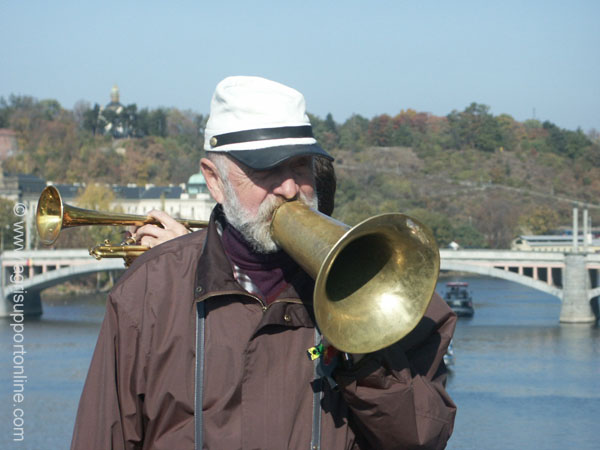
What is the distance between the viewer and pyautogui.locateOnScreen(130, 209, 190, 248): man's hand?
2.64m

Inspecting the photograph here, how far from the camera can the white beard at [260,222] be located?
1.91 m

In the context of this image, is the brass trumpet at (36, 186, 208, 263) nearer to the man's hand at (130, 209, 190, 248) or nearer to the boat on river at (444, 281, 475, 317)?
the man's hand at (130, 209, 190, 248)

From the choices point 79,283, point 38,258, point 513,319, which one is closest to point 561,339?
point 513,319

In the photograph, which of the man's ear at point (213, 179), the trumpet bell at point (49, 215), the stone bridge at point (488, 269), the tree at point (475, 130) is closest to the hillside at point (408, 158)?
the tree at point (475, 130)

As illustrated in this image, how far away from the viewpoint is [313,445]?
1859mm

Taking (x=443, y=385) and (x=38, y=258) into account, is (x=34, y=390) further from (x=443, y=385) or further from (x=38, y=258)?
(x=443, y=385)

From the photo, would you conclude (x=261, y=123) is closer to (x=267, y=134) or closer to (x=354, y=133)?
(x=267, y=134)

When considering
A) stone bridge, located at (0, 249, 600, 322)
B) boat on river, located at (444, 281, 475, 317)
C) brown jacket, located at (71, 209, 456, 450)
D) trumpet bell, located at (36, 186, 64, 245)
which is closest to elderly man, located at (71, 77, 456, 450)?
brown jacket, located at (71, 209, 456, 450)

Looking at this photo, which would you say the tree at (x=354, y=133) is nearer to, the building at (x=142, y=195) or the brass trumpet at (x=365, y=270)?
the building at (x=142, y=195)

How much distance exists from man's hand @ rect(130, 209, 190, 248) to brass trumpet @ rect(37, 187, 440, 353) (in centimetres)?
80

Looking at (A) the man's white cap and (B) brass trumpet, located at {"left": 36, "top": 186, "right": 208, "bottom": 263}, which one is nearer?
(A) the man's white cap

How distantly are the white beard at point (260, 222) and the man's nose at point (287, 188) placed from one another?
0.01 meters

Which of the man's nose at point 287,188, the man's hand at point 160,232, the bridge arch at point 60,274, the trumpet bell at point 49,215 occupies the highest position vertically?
the man's nose at point 287,188

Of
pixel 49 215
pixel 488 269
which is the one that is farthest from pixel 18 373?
pixel 49 215
